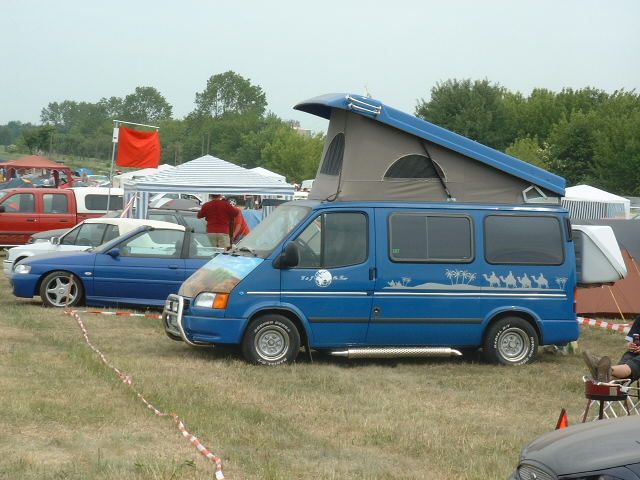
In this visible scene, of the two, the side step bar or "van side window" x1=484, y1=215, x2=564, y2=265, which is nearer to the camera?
the side step bar

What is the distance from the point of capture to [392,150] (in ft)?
42.5

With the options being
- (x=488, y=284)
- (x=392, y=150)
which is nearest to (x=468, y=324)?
(x=488, y=284)

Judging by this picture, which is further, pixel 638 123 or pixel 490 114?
pixel 490 114

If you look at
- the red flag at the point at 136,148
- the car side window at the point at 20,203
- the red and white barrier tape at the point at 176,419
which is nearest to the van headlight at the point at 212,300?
the red and white barrier tape at the point at 176,419

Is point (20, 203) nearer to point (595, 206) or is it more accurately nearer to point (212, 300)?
point (212, 300)

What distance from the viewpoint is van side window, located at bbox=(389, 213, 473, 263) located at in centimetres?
1255

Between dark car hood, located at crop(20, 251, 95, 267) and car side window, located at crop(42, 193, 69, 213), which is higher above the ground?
car side window, located at crop(42, 193, 69, 213)

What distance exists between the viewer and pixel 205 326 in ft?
39.6

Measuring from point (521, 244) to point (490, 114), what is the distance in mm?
62715

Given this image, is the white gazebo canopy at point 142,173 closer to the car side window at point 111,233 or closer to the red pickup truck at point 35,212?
the red pickup truck at point 35,212

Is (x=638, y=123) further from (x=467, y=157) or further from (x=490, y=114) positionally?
(x=467, y=157)

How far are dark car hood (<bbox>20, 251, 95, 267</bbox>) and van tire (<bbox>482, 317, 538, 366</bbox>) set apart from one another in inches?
273

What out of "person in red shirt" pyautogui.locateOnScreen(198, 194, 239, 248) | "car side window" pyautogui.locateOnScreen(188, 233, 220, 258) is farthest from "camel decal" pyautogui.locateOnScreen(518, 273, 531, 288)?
"person in red shirt" pyautogui.locateOnScreen(198, 194, 239, 248)

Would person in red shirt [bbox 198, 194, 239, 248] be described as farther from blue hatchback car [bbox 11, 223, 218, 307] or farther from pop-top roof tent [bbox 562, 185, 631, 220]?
pop-top roof tent [bbox 562, 185, 631, 220]
